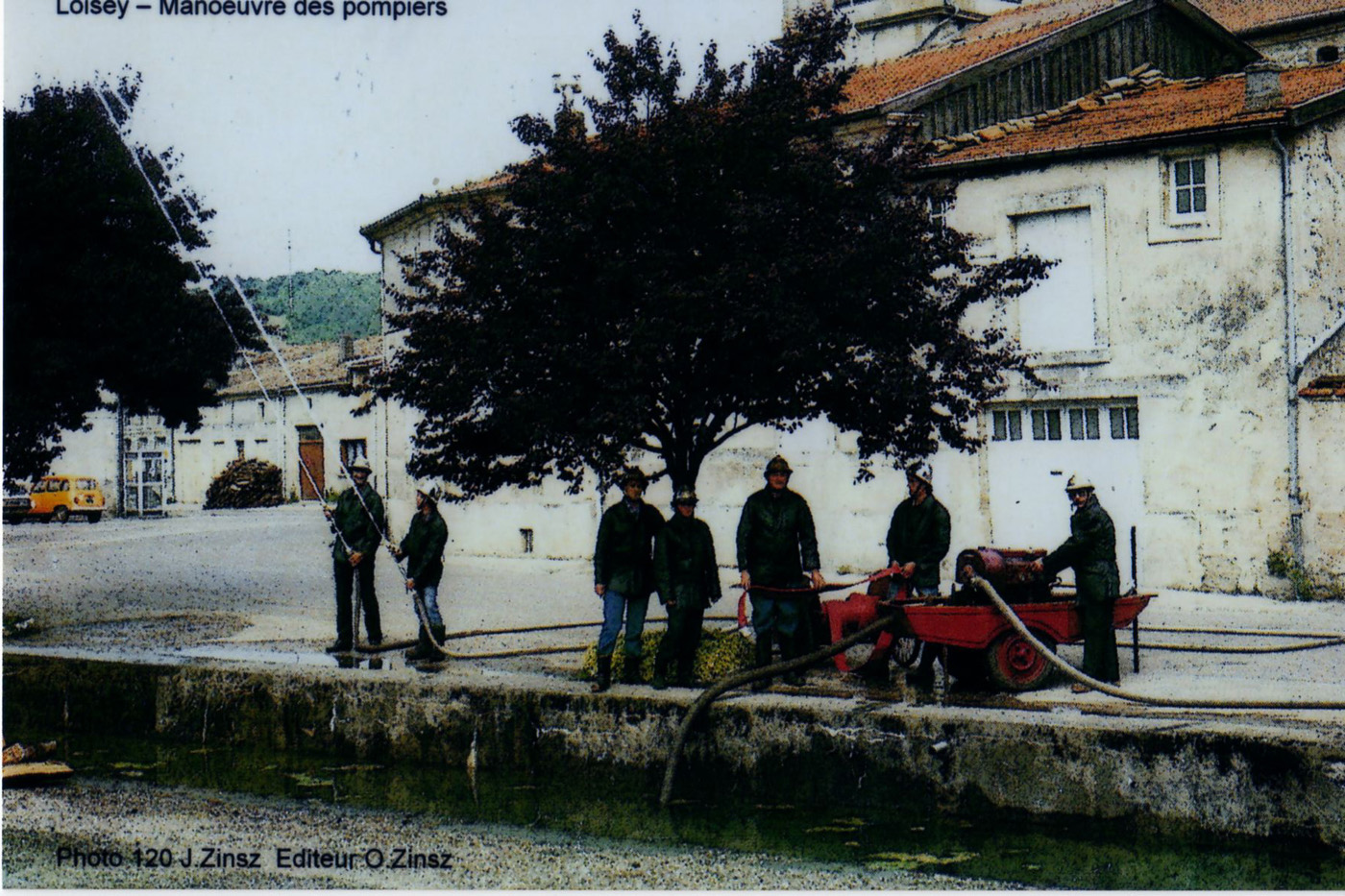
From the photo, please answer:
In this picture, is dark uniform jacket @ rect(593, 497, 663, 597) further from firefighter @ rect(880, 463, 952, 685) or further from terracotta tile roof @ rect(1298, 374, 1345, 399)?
terracotta tile roof @ rect(1298, 374, 1345, 399)

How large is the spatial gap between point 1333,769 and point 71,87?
13.0m

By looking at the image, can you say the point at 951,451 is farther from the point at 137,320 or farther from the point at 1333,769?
the point at 1333,769

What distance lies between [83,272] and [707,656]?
301 inches

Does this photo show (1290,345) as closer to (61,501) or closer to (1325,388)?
(1325,388)

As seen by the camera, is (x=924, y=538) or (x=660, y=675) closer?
(x=660, y=675)

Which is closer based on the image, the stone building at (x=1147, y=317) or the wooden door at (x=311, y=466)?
the stone building at (x=1147, y=317)

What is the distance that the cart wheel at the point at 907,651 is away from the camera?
10969 mm

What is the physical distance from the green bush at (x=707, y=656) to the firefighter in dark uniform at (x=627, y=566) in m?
0.13

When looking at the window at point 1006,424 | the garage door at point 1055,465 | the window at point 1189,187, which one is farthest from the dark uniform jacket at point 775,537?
the window at point 1189,187

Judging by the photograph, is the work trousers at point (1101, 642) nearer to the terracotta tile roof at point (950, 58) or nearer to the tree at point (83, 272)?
the tree at point (83, 272)

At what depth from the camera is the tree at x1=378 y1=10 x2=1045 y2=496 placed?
10078 millimetres

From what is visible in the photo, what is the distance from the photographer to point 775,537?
33.1 ft

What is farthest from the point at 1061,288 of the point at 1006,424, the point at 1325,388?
the point at 1325,388

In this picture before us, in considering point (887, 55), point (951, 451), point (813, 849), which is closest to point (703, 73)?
point (813, 849)
